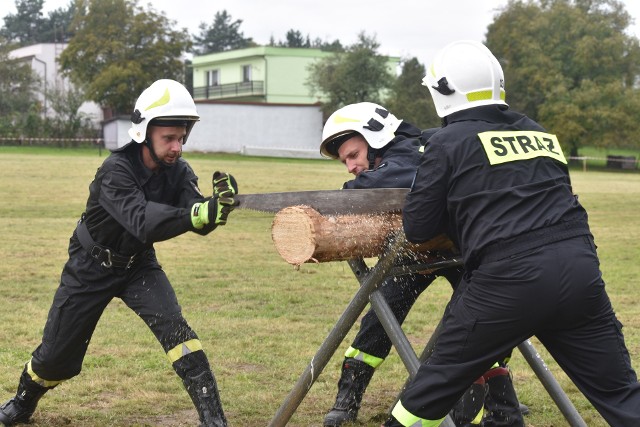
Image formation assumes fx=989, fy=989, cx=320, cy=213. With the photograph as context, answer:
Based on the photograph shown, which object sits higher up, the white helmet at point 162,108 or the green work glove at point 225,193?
the white helmet at point 162,108

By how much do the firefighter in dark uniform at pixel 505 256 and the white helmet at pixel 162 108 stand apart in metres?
1.73

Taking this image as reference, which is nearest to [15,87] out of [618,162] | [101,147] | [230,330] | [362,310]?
[101,147]

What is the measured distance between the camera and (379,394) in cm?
706

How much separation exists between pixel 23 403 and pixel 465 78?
3.46 metres

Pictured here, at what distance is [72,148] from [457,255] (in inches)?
2236

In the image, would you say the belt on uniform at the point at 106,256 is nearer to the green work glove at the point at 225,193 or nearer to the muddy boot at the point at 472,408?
the green work glove at the point at 225,193

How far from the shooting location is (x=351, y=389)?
6.40 meters

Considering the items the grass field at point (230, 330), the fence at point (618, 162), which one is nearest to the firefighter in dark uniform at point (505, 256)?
the grass field at point (230, 330)

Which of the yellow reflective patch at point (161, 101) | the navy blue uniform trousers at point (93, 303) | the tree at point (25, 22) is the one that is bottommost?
the navy blue uniform trousers at point (93, 303)

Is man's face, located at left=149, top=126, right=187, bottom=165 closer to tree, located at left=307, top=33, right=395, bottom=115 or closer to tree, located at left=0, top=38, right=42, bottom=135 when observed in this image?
tree, located at left=307, top=33, right=395, bottom=115

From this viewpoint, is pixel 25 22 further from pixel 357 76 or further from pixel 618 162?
pixel 618 162

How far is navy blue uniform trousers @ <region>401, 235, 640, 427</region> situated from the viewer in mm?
4188

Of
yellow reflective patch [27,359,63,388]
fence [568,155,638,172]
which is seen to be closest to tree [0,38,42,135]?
fence [568,155,638,172]

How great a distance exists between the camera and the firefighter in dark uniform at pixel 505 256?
4207mm
